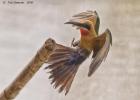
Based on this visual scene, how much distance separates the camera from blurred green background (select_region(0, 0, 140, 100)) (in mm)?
760

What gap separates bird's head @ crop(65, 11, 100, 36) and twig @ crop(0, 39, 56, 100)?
0.08 metres

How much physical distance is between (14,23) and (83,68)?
0.22 metres

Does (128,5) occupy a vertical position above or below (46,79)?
above

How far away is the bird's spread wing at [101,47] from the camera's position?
782 mm

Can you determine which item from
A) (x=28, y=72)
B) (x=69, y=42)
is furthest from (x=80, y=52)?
(x=28, y=72)

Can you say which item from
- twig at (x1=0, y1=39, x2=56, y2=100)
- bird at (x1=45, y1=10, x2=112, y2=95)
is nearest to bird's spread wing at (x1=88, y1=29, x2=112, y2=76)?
bird at (x1=45, y1=10, x2=112, y2=95)

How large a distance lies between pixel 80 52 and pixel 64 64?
0.17ft

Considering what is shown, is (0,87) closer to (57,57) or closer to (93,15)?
(57,57)

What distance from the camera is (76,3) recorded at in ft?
2.66

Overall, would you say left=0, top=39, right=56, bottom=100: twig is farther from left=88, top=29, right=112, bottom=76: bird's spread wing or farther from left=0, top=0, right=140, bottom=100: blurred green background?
left=88, top=29, right=112, bottom=76: bird's spread wing

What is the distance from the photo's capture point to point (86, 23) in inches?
31.3

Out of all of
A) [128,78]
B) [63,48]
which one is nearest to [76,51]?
[63,48]

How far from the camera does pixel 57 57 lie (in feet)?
2.57

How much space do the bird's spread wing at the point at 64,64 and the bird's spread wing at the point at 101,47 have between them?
3cm
